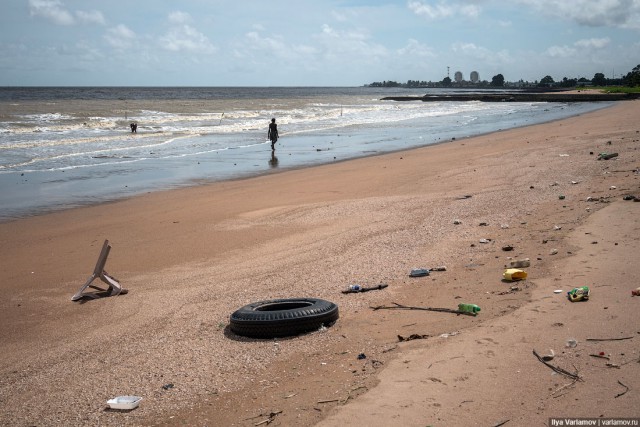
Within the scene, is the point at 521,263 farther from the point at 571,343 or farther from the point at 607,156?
the point at 607,156

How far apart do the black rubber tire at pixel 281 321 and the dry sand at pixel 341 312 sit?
14cm

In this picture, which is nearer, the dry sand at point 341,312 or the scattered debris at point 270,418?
the scattered debris at point 270,418

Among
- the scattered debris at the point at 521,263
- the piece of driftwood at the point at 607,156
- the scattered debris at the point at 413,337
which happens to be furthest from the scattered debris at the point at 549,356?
the piece of driftwood at the point at 607,156

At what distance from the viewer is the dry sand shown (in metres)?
4.19

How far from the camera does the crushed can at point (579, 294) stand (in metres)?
5.54

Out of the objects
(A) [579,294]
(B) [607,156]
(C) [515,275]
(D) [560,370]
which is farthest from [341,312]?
(B) [607,156]

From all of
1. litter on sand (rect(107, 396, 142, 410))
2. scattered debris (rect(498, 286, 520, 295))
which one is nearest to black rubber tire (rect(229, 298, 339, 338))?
litter on sand (rect(107, 396, 142, 410))

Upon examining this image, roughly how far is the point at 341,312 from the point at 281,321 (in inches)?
30.0

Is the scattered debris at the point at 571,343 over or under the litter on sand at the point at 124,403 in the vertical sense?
over

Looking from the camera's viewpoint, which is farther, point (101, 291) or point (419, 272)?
point (101, 291)

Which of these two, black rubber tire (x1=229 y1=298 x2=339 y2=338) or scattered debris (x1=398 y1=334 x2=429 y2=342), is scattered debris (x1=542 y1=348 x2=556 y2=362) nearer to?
scattered debris (x1=398 y1=334 x2=429 y2=342)

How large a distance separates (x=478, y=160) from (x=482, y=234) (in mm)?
9937

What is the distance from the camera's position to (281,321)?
5.54 metres

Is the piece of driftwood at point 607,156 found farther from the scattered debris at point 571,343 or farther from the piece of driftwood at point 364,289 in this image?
the scattered debris at point 571,343
